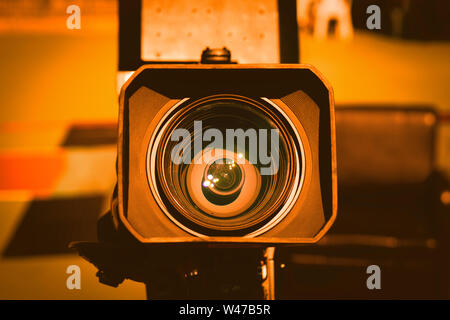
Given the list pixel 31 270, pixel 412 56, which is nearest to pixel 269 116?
pixel 31 270

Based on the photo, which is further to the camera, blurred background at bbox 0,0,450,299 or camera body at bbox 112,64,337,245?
blurred background at bbox 0,0,450,299

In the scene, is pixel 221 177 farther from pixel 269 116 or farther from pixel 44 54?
pixel 44 54

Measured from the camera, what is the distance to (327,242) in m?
1.44

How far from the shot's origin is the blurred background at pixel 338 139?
1.42 m

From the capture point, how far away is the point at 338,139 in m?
1.46

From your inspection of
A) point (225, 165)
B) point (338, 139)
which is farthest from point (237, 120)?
point (338, 139)

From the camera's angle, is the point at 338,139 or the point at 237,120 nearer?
the point at 237,120

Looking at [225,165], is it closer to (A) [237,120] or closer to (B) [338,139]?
(A) [237,120]

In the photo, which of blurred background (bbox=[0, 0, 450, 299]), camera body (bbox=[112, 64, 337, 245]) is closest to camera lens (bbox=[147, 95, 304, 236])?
camera body (bbox=[112, 64, 337, 245])

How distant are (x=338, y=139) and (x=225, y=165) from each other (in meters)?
0.89

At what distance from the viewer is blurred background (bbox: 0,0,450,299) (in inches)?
56.0

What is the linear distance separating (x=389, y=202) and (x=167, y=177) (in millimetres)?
1093

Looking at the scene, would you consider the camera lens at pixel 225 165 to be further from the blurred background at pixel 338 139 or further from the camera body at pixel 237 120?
the blurred background at pixel 338 139

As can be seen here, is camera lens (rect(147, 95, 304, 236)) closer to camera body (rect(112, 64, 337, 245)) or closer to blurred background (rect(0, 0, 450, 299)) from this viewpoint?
camera body (rect(112, 64, 337, 245))
